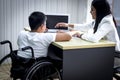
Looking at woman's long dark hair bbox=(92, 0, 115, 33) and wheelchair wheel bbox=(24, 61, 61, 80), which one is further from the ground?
woman's long dark hair bbox=(92, 0, 115, 33)

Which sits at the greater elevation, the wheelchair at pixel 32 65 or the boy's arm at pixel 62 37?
the boy's arm at pixel 62 37

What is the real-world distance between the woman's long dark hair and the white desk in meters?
0.38

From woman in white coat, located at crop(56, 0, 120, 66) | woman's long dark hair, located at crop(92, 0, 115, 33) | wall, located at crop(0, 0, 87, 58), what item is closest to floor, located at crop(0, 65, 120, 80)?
wall, located at crop(0, 0, 87, 58)

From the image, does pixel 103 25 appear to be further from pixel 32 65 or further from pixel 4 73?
pixel 4 73

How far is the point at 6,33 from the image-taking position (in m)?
3.76

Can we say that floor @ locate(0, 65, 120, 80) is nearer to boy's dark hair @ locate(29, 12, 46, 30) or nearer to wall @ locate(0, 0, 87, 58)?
wall @ locate(0, 0, 87, 58)

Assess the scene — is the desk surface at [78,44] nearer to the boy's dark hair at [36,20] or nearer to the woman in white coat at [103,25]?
the woman in white coat at [103,25]

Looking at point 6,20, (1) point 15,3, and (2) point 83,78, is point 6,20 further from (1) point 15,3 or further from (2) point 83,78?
(2) point 83,78

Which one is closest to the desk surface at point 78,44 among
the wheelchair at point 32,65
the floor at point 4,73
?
the wheelchair at point 32,65

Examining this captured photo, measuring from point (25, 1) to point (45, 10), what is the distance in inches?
16.7

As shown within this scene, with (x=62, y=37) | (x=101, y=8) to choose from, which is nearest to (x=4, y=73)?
(x=62, y=37)

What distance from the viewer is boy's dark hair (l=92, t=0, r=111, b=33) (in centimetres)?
218

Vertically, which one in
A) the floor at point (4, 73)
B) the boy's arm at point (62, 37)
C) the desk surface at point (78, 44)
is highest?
the boy's arm at point (62, 37)

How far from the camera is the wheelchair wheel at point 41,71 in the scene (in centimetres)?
180
